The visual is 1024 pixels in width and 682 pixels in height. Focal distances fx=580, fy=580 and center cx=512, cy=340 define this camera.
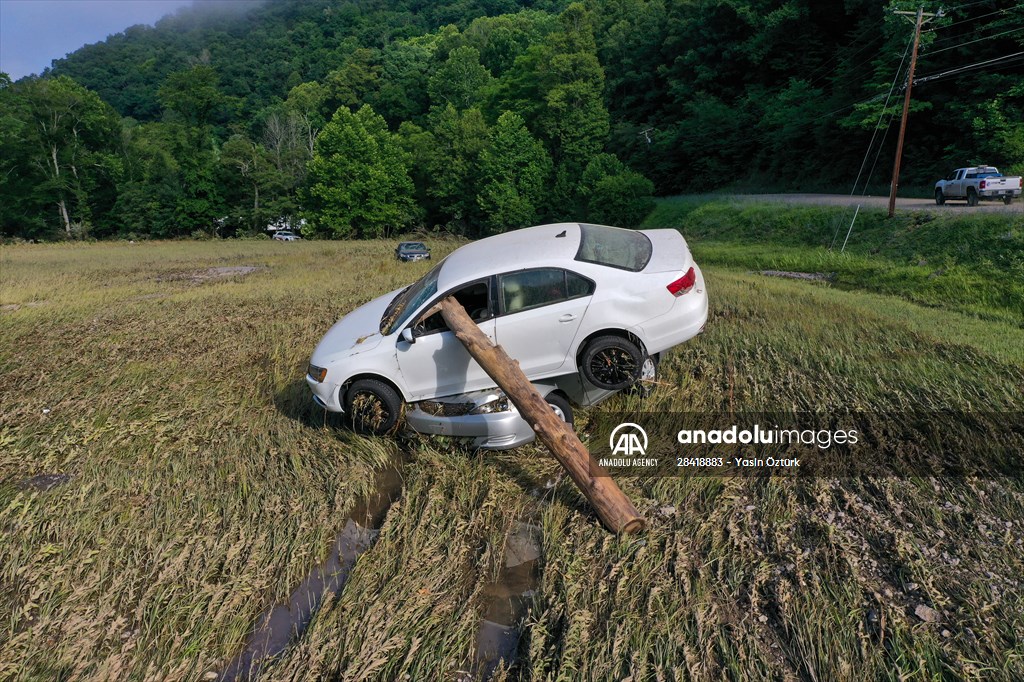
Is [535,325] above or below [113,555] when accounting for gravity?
above

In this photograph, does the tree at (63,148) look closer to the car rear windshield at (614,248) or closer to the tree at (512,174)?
the tree at (512,174)

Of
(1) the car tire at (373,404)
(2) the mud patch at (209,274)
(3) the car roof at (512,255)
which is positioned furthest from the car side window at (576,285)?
(2) the mud patch at (209,274)

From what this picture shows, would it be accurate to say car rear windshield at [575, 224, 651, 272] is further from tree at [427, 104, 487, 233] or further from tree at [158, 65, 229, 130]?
tree at [158, 65, 229, 130]

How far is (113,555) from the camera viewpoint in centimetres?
460

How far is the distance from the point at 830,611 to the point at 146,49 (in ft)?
573

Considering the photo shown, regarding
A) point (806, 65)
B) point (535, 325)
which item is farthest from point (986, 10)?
point (535, 325)

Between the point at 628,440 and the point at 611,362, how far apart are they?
824mm

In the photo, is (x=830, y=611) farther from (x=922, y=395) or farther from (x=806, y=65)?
(x=806, y=65)

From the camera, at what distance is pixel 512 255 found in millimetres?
6383

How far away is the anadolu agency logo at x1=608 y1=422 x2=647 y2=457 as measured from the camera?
579cm

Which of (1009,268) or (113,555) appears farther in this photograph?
(1009,268)

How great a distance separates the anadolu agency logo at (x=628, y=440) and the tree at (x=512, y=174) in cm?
4222

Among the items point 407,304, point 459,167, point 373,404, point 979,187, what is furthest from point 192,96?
point 373,404

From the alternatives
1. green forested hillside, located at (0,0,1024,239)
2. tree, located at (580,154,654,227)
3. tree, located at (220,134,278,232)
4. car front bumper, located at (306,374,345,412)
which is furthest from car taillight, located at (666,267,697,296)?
tree, located at (220,134,278,232)
